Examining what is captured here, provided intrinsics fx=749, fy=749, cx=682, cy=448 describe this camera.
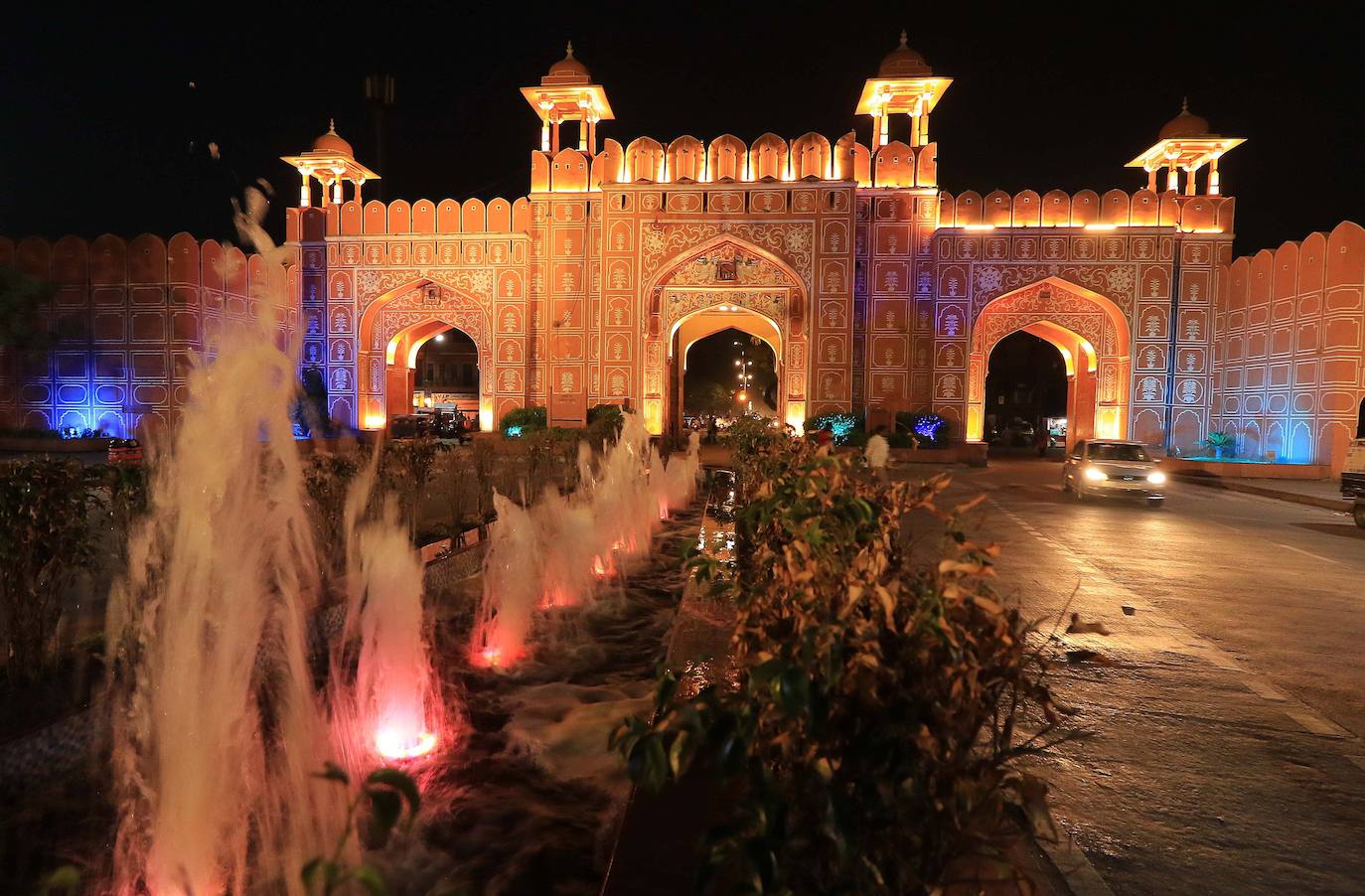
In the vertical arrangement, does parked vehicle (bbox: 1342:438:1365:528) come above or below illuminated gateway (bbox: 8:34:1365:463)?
below

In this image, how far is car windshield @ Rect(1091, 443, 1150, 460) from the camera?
44.4 feet

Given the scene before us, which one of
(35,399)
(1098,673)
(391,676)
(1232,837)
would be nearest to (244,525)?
(391,676)

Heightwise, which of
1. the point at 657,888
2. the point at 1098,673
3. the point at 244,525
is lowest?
the point at 1098,673

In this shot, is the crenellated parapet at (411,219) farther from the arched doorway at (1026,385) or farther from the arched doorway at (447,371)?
the arched doorway at (1026,385)

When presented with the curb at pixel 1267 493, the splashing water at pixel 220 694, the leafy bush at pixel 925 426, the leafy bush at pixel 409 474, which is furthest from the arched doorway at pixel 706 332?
the splashing water at pixel 220 694

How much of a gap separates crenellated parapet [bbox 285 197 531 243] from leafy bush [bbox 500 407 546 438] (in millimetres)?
5932

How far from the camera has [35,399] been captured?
22609 mm

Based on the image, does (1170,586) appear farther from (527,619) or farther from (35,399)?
(35,399)

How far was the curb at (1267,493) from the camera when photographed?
13312mm

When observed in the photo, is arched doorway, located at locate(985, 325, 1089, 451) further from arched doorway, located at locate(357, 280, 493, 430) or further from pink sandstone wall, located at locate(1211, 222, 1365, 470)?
arched doorway, located at locate(357, 280, 493, 430)

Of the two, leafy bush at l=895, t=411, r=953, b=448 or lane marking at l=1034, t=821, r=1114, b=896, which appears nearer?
lane marking at l=1034, t=821, r=1114, b=896

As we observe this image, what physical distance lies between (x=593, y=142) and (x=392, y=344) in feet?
31.0

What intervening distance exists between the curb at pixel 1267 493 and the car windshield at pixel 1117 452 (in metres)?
3.13

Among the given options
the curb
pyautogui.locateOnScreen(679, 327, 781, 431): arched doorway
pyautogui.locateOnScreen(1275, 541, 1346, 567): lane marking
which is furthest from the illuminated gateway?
pyautogui.locateOnScreen(679, 327, 781, 431): arched doorway
